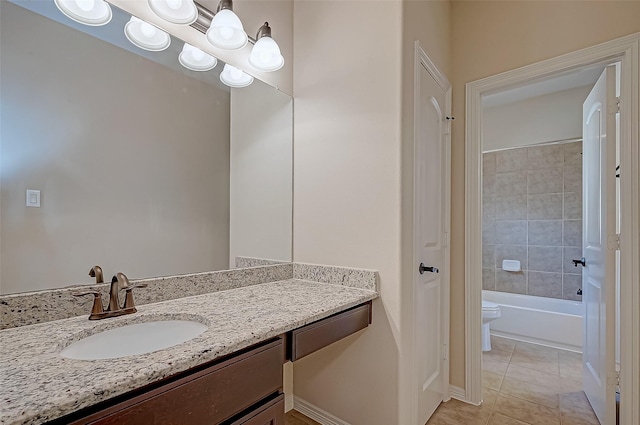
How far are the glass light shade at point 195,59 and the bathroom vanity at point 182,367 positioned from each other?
1063 millimetres

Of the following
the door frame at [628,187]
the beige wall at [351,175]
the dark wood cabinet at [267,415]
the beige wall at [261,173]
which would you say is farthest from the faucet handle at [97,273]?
the door frame at [628,187]

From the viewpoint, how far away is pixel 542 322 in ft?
9.67

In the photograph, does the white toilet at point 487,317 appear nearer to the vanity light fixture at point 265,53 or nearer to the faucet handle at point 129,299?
the vanity light fixture at point 265,53

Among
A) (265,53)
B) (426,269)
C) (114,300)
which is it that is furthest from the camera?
(426,269)

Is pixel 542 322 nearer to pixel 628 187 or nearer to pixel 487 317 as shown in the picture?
pixel 487 317

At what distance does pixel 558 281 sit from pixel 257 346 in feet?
12.1

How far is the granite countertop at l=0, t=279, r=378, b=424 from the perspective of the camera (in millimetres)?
567

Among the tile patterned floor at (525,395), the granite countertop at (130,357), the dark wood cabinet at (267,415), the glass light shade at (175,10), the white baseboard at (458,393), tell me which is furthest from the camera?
the white baseboard at (458,393)

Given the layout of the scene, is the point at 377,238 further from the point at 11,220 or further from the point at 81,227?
the point at 11,220

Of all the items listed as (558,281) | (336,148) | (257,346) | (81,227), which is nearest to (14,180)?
(81,227)

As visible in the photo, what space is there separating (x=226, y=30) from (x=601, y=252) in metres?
2.30

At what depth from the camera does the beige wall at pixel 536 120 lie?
10.6 ft

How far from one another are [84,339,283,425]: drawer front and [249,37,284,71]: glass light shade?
1329mm

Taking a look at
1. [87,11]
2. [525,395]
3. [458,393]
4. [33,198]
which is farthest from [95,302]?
[525,395]
